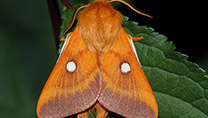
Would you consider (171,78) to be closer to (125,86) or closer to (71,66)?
(125,86)

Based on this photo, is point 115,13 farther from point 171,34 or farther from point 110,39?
point 171,34

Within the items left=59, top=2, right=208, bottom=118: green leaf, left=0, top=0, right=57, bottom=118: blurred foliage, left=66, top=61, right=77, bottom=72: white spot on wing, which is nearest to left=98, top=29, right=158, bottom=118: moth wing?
left=59, top=2, right=208, bottom=118: green leaf

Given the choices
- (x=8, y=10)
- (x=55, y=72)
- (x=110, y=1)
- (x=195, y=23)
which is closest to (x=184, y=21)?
(x=195, y=23)

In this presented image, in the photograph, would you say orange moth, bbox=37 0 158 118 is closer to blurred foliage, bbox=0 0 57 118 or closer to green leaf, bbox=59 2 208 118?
green leaf, bbox=59 2 208 118

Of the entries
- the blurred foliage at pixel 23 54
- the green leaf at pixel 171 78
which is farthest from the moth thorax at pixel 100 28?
the blurred foliage at pixel 23 54

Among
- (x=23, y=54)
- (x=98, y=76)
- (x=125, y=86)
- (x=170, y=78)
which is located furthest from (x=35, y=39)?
(x=170, y=78)

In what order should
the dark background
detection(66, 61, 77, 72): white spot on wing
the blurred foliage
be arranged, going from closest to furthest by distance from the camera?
1. detection(66, 61, 77, 72): white spot on wing
2. the dark background
3. the blurred foliage

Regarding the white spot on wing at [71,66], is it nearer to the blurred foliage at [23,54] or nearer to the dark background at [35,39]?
the dark background at [35,39]
